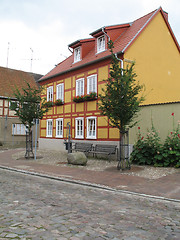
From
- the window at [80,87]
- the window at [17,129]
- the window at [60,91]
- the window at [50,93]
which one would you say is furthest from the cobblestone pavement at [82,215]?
the window at [17,129]

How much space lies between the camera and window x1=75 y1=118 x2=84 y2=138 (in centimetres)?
1746

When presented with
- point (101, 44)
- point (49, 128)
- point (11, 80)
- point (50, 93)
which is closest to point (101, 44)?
point (101, 44)

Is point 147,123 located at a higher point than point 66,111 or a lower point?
lower

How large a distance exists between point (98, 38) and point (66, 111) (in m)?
5.86

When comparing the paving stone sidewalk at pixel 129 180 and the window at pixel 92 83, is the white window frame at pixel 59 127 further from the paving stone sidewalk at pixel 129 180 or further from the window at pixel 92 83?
the paving stone sidewalk at pixel 129 180

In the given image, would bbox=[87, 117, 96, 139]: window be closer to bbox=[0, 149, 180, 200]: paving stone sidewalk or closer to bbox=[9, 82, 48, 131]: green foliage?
bbox=[9, 82, 48, 131]: green foliage

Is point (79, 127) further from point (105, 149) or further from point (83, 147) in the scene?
point (105, 149)

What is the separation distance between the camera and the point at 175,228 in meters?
4.21

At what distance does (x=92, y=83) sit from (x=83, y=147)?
4.38 meters

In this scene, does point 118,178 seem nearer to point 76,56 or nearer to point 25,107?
point 25,107

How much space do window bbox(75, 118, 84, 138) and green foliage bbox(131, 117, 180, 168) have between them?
5.78m

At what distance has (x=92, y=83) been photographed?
16875 millimetres

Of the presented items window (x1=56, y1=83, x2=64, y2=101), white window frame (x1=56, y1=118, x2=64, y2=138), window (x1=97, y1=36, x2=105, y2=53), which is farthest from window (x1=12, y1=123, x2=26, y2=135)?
window (x1=97, y1=36, x2=105, y2=53)

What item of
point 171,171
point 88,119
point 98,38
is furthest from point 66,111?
point 171,171
